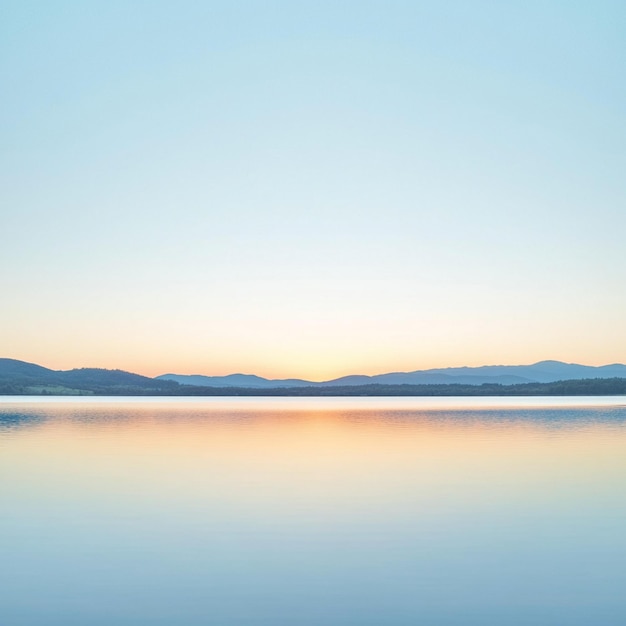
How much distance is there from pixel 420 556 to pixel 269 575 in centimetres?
310

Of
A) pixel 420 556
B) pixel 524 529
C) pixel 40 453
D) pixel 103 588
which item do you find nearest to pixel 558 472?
pixel 524 529

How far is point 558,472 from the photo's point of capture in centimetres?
2578

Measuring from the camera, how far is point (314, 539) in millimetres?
15547

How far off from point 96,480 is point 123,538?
916 cm

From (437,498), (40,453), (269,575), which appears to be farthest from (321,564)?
(40,453)

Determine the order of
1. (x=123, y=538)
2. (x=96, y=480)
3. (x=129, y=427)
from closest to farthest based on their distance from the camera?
(x=123, y=538), (x=96, y=480), (x=129, y=427)

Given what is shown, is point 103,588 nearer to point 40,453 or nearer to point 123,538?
point 123,538

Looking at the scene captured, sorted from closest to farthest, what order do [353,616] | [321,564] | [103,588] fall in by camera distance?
[353,616] < [103,588] < [321,564]

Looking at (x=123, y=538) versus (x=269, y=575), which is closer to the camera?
(x=269, y=575)

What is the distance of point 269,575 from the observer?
42.0 ft

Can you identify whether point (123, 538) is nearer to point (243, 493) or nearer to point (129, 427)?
point (243, 493)

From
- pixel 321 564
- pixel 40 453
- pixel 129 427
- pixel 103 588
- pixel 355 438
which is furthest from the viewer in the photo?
pixel 129 427

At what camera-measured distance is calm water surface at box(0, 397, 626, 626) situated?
11.1 m

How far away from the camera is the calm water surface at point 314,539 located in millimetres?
11102
